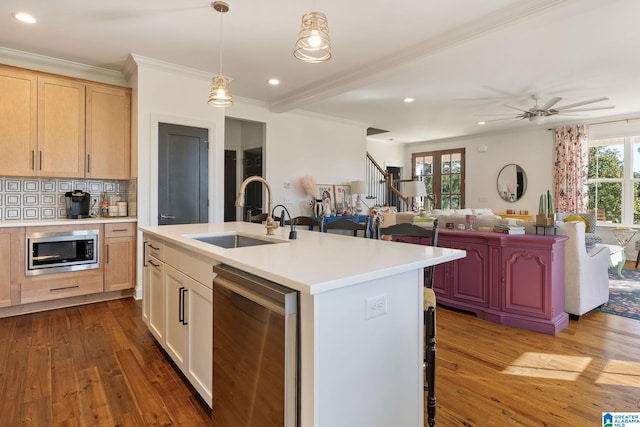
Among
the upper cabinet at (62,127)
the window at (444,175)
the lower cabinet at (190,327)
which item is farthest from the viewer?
the window at (444,175)

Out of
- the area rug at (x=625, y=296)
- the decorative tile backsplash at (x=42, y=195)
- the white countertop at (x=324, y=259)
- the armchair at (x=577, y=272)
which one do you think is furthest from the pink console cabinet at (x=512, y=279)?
the decorative tile backsplash at (x=42, y=195)

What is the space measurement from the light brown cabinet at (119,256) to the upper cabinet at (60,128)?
77 centimetres

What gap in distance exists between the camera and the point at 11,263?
132 inches

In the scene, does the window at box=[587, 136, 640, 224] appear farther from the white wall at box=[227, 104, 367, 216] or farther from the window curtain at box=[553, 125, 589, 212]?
the white wall at box=[227, 104, 367, 216]

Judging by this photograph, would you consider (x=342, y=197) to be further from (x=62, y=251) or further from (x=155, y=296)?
(x=155, y=296)

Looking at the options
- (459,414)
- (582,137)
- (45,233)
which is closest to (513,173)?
(582,137)

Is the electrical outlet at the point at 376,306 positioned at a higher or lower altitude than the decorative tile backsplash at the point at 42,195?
lower

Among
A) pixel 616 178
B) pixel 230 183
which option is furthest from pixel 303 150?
pixel 616 178

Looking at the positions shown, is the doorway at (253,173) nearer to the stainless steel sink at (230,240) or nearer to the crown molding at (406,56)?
the crown molding at (406,56)

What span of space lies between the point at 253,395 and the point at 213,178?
3565 mm

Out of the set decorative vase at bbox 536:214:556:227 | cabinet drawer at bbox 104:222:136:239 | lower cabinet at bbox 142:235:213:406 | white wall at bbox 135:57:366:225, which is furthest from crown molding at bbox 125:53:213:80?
decorative vase at bbox 536:214:556:227

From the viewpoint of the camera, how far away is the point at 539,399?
6.63 ft

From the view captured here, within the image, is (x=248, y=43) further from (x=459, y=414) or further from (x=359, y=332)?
(x=459, y=414)

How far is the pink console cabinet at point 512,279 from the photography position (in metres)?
3.03
